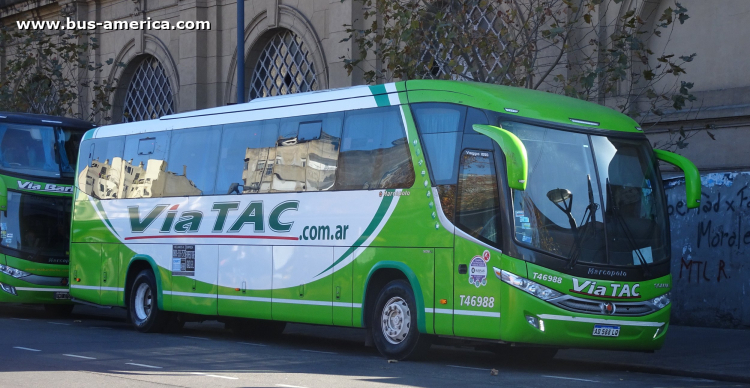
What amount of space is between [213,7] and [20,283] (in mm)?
10224

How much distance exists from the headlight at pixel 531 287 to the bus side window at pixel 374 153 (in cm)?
178

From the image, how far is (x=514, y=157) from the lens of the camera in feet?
32.3

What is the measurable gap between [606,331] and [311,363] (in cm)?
318

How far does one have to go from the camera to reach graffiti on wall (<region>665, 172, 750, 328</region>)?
1514 centimetres

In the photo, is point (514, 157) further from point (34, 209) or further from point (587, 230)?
point (34, 209)

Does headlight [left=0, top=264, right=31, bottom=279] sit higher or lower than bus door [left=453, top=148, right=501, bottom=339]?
lower

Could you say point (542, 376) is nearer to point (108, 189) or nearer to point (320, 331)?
point (320, 331)

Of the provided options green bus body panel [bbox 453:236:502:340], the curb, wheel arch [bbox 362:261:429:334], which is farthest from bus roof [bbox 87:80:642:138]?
the curb

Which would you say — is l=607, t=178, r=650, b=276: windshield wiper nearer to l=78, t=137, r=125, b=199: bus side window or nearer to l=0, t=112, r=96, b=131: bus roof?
l=78, t=137, r=125, b=199: bus side window

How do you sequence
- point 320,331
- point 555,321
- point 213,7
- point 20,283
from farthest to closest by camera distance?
1. point 213,7
2. point 20,283
3. point 320,331
4. point 555,321

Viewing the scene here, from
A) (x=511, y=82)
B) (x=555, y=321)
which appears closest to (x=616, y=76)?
(x=511, y=82)

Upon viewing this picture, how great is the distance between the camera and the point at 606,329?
412 inches

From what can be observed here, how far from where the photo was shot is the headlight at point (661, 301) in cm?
1084

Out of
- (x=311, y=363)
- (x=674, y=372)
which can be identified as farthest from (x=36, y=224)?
(x=674, y=372)
